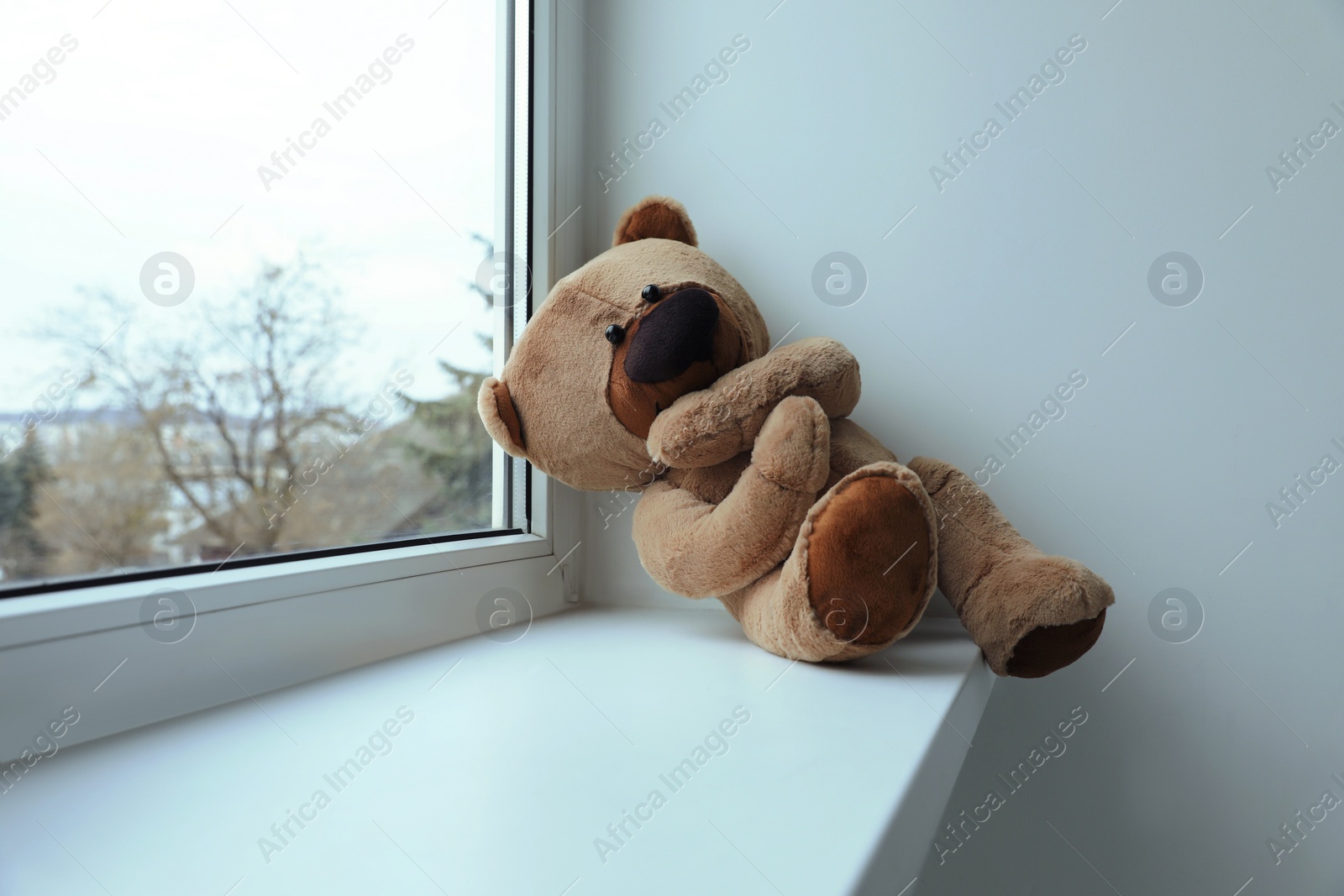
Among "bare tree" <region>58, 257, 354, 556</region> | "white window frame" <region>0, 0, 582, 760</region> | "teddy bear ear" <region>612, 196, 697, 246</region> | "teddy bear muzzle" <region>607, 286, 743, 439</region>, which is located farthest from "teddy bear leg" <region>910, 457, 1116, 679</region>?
"bare tree" <region>58, 257, 354, 556</region>

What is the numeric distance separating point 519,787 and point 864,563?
1.06ft

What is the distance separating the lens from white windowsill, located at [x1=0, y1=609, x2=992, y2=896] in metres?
0.41

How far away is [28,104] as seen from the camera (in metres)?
0.59

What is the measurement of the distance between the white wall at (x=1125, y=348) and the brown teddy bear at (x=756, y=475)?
8.6 inches

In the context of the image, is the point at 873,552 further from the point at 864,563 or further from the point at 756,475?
the point at 756,475

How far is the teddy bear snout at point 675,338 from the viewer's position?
2.72 ft

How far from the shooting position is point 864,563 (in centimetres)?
67

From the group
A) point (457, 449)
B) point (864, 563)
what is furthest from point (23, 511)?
point (864, 563)

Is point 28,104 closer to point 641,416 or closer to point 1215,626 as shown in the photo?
point 641,416

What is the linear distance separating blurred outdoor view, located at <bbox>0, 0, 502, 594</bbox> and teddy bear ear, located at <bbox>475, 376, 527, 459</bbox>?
0.10m

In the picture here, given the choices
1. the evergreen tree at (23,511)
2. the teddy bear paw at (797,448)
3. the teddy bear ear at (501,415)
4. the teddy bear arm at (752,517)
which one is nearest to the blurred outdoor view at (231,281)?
the evergreen tree at (23,511)

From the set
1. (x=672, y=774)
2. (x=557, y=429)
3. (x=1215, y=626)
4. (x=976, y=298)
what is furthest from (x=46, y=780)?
(x=1215, y=626)

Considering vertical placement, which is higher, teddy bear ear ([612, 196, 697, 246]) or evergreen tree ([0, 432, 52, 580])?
teddy bear ear ([612, 196, 697, 246])

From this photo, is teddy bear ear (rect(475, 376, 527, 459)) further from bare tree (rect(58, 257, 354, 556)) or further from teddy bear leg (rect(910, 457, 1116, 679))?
teddy bear leg (rect(910, 457, 1116, 679))
